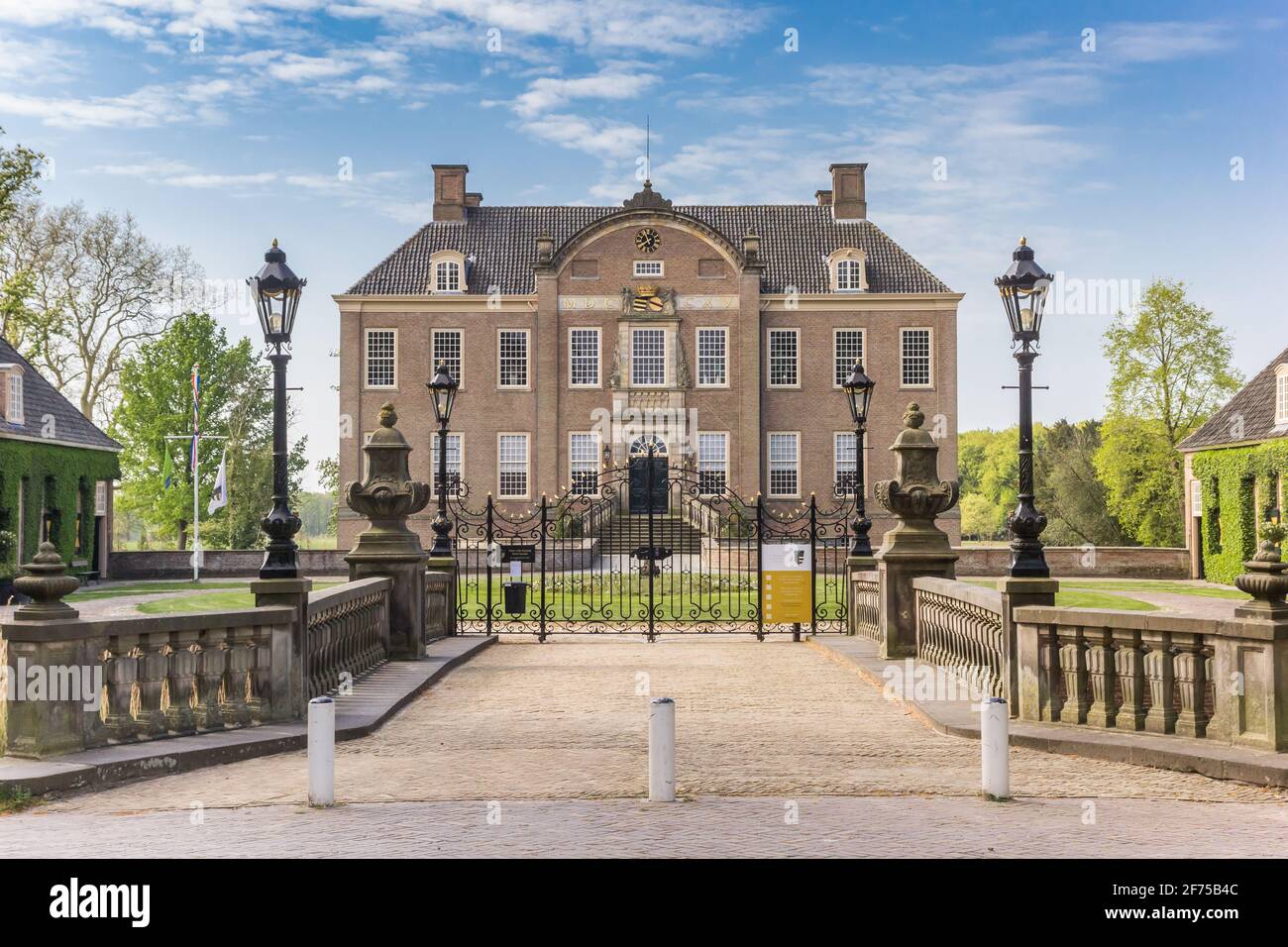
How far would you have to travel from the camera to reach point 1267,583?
809 centimetres

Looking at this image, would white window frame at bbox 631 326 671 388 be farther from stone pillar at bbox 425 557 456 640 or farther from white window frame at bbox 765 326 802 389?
stone pillar at bbox 425 557 456 640

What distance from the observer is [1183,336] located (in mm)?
48812

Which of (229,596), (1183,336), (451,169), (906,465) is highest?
(451,169)

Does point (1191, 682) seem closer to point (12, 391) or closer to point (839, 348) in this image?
point (12, 391)

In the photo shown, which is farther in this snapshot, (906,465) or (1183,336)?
(1183,336)

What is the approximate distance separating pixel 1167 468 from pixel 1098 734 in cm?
4358

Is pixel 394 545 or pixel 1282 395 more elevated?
pixel 1282 395

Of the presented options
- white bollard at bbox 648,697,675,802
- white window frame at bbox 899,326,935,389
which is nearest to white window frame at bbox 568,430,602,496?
white window frame at bbox 899,326,935,389

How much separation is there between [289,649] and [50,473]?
3176 centimetres

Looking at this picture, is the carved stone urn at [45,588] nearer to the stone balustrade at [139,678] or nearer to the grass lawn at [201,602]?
the stone balustrade at [139,678]

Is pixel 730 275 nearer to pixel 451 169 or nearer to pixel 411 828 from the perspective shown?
pixel 451 169

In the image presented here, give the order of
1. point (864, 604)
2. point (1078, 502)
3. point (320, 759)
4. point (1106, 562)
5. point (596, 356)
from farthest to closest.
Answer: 1. point (1078, 502)
2. point (596, 356)
3. point (1106, 562)
4. point (864, 604)
5. point (320, 759)

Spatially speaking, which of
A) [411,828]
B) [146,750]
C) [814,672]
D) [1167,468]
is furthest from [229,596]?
[1167,468]

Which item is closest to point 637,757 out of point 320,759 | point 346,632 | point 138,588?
point 320,759
